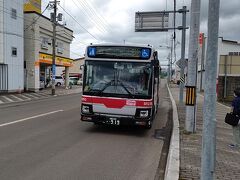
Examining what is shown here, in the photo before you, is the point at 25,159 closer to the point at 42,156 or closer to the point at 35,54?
the point at 42,156

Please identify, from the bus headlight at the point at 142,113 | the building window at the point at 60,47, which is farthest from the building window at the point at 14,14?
the bus headlight at the point at 142,113

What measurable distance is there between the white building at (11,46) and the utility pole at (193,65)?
22643 mm

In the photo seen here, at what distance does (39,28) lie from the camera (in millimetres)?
38094

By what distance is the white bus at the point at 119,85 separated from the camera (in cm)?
1033

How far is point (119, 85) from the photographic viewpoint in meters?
10.5

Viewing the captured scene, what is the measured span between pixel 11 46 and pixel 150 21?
1403cm

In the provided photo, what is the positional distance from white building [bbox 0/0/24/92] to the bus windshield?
21.3 m

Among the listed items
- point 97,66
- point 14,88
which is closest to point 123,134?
point 97,66

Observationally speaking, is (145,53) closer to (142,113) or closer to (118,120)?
(142,113)

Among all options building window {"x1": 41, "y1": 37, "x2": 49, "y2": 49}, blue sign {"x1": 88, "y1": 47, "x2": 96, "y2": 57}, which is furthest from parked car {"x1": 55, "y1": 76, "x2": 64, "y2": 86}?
blue sign {"x1": 88, "y1": 47, "x2": 96, "y2": 57}

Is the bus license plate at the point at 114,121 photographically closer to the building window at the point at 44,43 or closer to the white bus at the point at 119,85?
the white bus at the point at 119,85

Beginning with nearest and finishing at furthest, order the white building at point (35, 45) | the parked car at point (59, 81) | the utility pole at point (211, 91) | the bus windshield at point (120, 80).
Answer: the utility pole at point (211, 91) → the bus windshield at point (120, 80) → the white building at point (35, 45) → the parked car at point (59, 81)

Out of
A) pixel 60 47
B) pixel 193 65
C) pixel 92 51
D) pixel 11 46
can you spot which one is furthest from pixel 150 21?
pixel 60 47

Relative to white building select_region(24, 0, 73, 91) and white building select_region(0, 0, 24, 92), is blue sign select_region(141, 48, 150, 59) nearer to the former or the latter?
white building select_region(0, 0, 24, 92)
